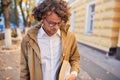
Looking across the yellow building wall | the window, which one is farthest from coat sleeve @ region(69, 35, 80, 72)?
the window

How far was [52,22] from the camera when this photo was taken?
1770 millimetres

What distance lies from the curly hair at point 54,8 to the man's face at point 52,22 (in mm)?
33

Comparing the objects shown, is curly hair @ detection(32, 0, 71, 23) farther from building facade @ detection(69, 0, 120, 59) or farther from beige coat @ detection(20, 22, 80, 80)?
building facade @ detection(69, 0, 120, 59)

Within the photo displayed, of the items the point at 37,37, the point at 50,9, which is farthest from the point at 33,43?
the point at 50,9

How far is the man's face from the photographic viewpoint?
1.77 metres

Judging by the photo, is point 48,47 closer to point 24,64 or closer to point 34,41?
point 34,41

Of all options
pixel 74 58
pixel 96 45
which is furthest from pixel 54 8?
pixel 96 45

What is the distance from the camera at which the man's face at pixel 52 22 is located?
177 cm

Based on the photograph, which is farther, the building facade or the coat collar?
the building facade

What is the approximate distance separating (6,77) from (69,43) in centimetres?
411

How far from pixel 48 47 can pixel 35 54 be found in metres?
0.14

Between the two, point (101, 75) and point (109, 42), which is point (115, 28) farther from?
point (101, 75)

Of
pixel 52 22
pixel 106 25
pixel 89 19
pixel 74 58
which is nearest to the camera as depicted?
pixel 52 22

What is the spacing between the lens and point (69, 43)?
75.2 inches
